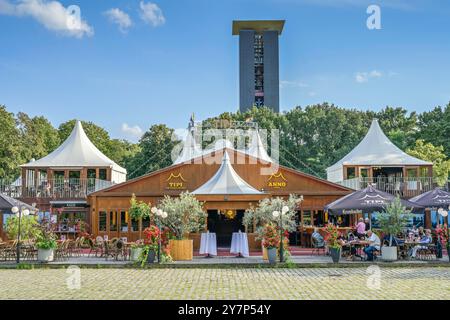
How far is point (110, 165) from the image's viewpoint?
3234 cm

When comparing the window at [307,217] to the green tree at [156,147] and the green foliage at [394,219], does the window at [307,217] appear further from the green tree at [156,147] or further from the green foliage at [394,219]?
the green tree at [156,147]

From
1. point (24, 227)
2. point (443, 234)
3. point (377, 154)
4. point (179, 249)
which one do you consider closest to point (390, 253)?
point (443, 234)

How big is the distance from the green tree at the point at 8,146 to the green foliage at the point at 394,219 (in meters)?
30.2

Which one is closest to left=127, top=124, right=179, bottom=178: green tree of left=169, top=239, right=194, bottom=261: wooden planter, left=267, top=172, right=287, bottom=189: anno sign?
left=267, top=172, right=287, bottom=189: anno sign

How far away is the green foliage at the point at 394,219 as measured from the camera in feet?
59.0

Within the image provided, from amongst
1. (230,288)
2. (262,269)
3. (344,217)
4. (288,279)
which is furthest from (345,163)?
(230,288)

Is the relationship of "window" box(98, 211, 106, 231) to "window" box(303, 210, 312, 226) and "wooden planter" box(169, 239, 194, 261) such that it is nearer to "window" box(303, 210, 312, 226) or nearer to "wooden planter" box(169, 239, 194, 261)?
"wooden planter" box(169, 239, 194, 261)

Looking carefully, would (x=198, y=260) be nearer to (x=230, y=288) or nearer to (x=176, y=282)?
(x=176, y=282)

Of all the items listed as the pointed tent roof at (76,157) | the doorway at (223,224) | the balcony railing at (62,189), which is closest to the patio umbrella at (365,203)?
the doorway at (223,224)

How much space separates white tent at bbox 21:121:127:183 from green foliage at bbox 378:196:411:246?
1862 centimetres

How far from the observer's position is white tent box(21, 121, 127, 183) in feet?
105

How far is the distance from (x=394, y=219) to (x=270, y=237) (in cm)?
411

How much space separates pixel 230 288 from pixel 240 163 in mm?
14887

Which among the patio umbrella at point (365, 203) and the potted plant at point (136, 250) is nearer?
the potted plant at point (136, 250)
